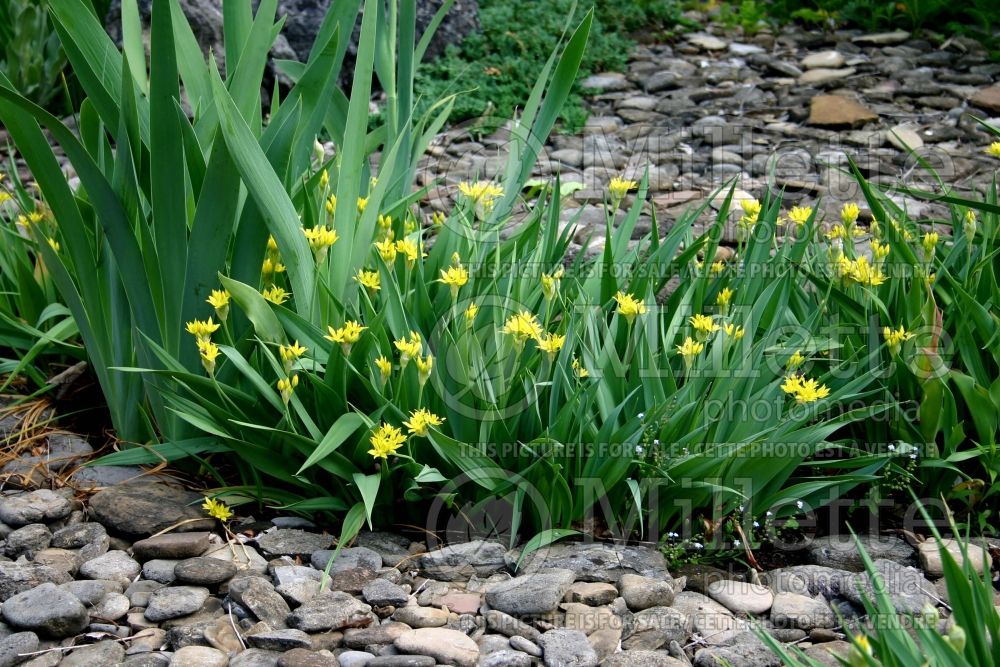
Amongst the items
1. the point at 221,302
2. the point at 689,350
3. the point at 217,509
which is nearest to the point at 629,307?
the point at 689,350

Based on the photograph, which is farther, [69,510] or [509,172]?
[509,172]

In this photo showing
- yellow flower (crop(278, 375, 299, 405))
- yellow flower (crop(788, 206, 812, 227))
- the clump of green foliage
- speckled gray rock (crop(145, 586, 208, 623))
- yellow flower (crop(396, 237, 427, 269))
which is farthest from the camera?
the clump of green foliage

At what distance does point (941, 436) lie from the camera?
2.29 metres

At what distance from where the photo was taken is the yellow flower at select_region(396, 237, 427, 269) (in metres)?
2.23

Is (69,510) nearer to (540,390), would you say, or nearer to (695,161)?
(540,390)

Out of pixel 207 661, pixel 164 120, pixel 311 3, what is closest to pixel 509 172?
pixel 164 120

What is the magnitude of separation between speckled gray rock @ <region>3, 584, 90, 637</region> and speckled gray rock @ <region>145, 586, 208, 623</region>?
4.4 inches

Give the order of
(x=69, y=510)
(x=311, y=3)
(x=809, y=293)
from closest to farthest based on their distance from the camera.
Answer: (x=69, y=510)
(x=809, y=293)
(x=311, y=3)

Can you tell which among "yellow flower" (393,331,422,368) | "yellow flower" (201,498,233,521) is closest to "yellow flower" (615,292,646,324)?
"yellow flower" (393,331,422,368)

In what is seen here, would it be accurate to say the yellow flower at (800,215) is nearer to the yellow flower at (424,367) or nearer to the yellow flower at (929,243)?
the yellow flower at (929,243)

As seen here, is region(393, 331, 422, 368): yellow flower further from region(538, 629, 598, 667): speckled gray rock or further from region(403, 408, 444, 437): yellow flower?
region(538, 629, 598, 667): speckled gray rock

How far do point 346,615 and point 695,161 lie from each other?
9.83ft

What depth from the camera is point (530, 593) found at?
1815 millimetres

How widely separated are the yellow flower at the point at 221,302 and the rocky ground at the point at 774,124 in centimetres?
166
